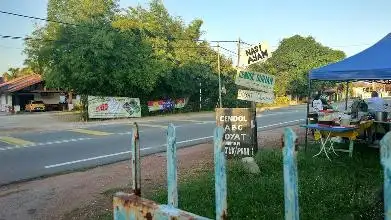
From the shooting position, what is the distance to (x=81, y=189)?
7.93 meters

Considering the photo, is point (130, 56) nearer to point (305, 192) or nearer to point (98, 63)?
point (98, 63)

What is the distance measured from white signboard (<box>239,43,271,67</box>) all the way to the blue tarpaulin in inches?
63.3

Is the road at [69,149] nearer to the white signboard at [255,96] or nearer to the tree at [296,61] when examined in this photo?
the white signboard at [255,96]

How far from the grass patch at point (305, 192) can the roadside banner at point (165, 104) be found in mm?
23647

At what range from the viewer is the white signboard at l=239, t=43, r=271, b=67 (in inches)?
375

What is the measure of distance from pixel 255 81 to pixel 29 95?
44.5 m

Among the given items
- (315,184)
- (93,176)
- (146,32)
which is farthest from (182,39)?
(315,184)

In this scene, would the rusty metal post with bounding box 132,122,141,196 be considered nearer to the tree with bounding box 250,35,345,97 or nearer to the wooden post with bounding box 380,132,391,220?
the wooden post with bounding box 380,132,391,220

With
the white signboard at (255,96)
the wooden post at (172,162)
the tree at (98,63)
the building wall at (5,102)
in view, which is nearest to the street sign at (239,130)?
the white signboard at (255,96)

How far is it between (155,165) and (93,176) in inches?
60.8

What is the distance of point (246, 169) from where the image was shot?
25.4ft

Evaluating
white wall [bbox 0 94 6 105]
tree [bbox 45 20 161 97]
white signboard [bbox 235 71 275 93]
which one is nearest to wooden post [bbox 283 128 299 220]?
white signboard [bbox 235 71 275 93]

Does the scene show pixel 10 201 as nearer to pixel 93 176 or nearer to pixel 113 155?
pixel 93 176

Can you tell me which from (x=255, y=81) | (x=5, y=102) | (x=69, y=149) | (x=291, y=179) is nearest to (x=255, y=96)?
(x=255, y=81)
